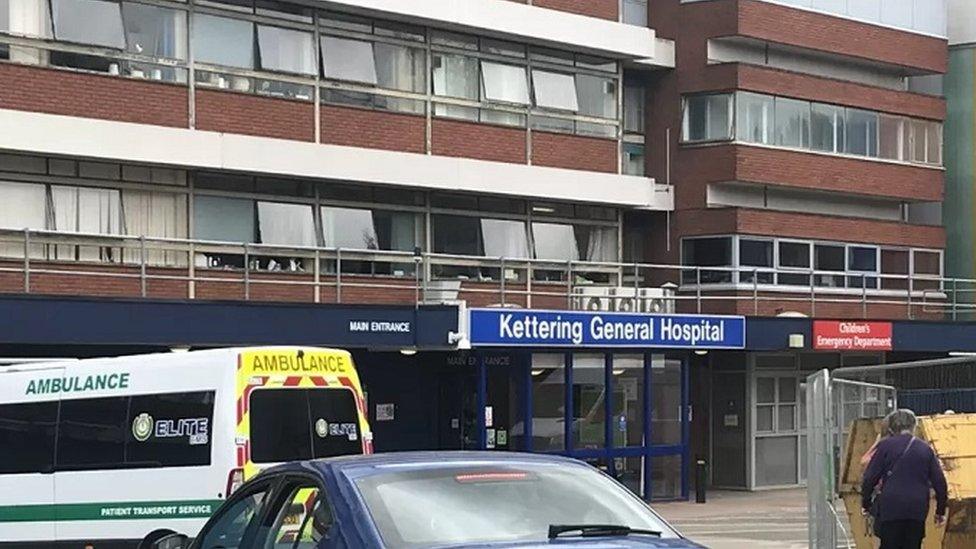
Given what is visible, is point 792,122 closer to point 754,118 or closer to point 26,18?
point 754,118

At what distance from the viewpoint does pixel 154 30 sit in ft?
91.9

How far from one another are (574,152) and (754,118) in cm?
450

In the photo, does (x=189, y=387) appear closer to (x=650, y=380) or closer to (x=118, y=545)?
(x=118, y=545)

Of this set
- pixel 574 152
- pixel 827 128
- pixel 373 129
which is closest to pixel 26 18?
pixel 373 129

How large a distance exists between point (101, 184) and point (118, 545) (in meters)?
Answer: 11.4

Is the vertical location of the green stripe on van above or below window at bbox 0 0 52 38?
below

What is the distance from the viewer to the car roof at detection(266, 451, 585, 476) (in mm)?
7809

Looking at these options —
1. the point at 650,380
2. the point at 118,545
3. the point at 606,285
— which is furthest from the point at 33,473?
the point at 606,285

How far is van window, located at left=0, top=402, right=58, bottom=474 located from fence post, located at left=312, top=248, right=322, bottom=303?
1016 centimetres

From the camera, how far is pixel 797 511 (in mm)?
31391

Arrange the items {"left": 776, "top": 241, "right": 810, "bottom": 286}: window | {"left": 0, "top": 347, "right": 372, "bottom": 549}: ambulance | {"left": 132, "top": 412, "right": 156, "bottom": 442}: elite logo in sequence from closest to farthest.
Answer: {"left": 0, "top": 347, "right": 372, "bottom": 549}: ambulance < {"left": 132, "top": 412, "right": 156, "bottom": 442}: elite logo < {"left": 776, "top": 241, "right": 810, "bottom": 286}: window

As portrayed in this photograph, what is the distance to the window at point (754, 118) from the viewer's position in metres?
36.4

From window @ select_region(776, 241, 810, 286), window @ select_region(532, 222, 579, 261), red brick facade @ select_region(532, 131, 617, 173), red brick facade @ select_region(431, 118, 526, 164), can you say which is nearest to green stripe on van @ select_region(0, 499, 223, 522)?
red brick facade @ select_region(431, 118, 526, 164)

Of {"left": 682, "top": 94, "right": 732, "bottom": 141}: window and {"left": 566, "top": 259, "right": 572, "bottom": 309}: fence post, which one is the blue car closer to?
{"left": 566, "top": 259, "right": 572, "bottom": 309}: fence post
